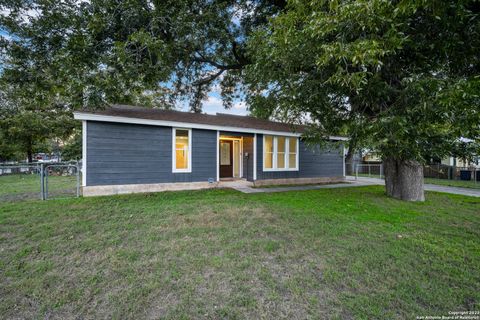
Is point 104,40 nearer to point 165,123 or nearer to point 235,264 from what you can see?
point 165,123

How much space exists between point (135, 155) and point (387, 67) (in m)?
7.45

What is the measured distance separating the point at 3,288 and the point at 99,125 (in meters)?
5.47

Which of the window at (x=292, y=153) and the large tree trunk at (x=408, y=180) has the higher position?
the window at (x=292, y=153)

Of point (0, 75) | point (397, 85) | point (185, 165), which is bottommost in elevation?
point (185, 165)

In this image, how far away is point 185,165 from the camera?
8344 millimetres

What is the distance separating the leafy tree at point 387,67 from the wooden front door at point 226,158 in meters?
4.87

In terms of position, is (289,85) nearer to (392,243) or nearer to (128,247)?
(392,243)

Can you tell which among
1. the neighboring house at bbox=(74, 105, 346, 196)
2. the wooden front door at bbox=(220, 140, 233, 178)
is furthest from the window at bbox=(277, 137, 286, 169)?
the wooden front door at bbox=(220, 140, 233, 178)

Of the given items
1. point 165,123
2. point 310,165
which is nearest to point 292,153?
point 310,165

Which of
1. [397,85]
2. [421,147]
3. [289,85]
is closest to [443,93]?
[421,147]

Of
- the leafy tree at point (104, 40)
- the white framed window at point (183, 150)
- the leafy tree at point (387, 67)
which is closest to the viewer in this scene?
the leafy tree at point (387, 67)

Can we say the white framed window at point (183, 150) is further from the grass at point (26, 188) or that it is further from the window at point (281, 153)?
the window at point (281, 153)

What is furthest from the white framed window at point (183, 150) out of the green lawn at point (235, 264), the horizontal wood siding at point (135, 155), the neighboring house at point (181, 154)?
the green lawn at point (235, 264)

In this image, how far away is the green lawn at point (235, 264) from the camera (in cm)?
209
